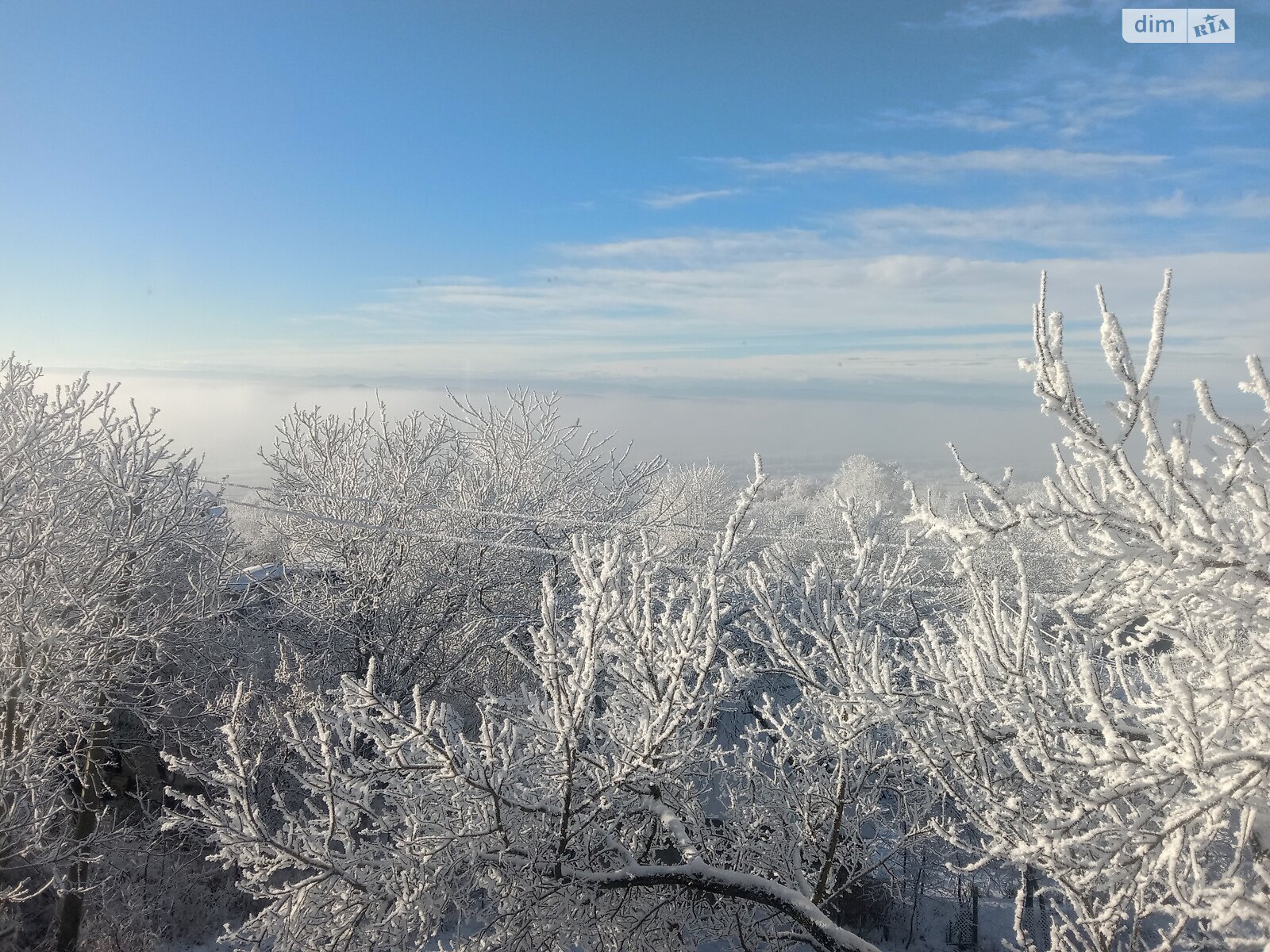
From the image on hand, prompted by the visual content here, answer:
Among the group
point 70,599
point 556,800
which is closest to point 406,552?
point 70,599

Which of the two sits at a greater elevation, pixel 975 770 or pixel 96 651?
pixel 975 770

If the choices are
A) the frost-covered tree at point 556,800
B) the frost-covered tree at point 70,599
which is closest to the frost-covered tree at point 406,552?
the frost-covered tree at point 70,599

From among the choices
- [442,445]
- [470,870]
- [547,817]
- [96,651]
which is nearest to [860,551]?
[547,817]

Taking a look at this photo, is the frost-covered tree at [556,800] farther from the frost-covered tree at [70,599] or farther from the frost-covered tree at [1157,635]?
the frost-covered tree at [70,599]

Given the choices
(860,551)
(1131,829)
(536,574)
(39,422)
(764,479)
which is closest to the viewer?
(1131,829)

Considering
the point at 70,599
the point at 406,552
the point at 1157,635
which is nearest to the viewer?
the point at 1157,635

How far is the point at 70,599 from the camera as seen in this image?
9.58 metres

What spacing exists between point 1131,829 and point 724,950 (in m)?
9.59

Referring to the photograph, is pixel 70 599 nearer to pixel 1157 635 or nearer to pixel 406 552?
pixel 406 552

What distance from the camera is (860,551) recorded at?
5.88m

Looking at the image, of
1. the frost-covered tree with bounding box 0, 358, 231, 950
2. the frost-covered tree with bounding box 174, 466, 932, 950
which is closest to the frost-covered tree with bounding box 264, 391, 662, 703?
the frost-covered tree with bounding box 0, 358, 231, 950

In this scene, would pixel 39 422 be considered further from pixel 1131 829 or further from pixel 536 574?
pixel 1131 829

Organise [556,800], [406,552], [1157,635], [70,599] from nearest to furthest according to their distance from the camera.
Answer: [1157,635], [556,800], [70,599], [406,552]

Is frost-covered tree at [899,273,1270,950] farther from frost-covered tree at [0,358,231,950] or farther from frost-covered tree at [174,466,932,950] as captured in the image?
frost-covered tree at [0,358,231,950]
